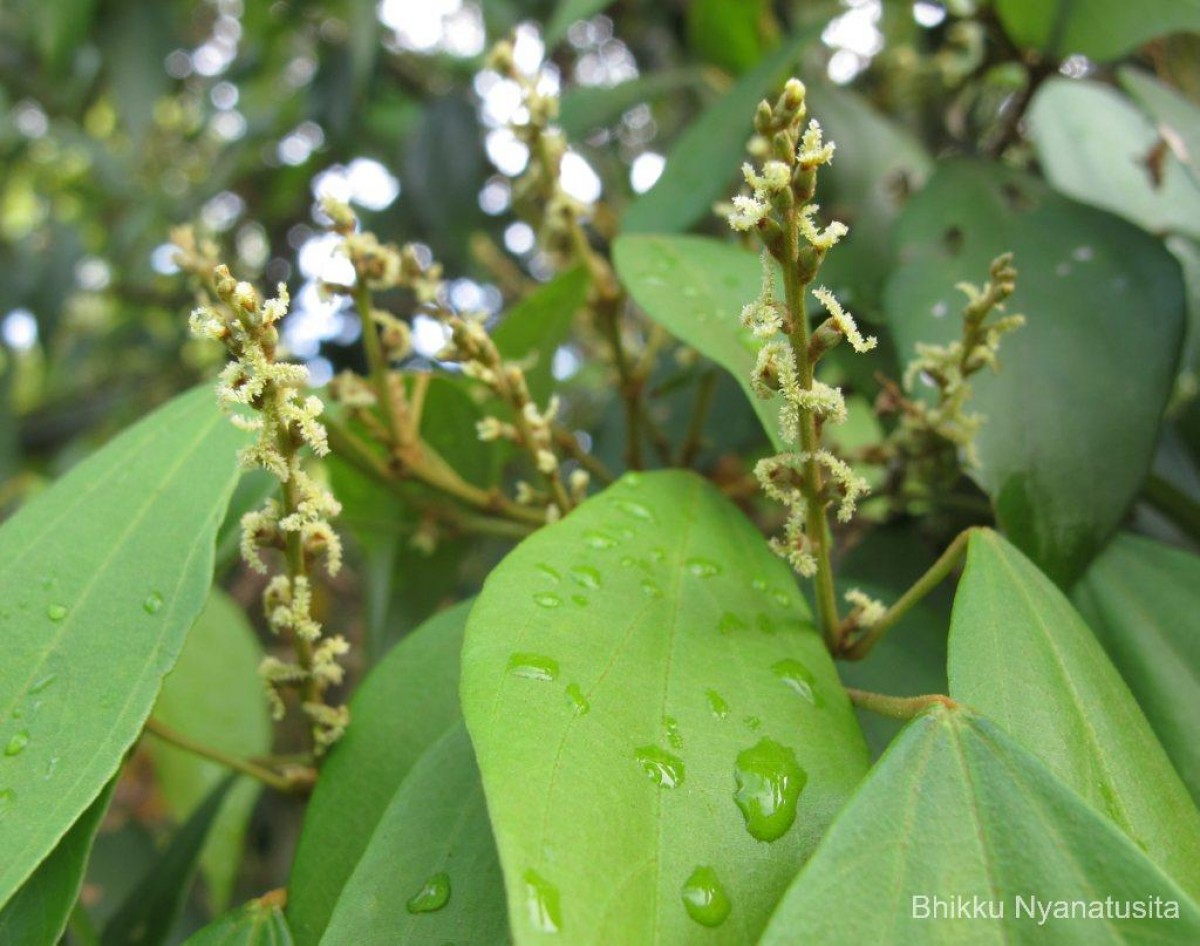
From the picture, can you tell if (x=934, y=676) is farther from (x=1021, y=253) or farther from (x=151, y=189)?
(x=151, y=189)

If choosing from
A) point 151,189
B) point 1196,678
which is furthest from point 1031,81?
point 151,189

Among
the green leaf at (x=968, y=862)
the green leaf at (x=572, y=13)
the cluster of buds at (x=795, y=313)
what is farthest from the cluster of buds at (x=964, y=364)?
the green leaf at (x=572, y=13)

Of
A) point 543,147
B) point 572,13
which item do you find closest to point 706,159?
point 543,147

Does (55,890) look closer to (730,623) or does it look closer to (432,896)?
(432,896)

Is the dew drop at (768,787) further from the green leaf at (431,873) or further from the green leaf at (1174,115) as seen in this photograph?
the green leaf at (1174,115)

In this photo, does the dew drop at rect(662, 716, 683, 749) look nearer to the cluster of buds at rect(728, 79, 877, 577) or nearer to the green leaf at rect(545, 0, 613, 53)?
the cluster of buds at rect(728, 79, 877, 577)
